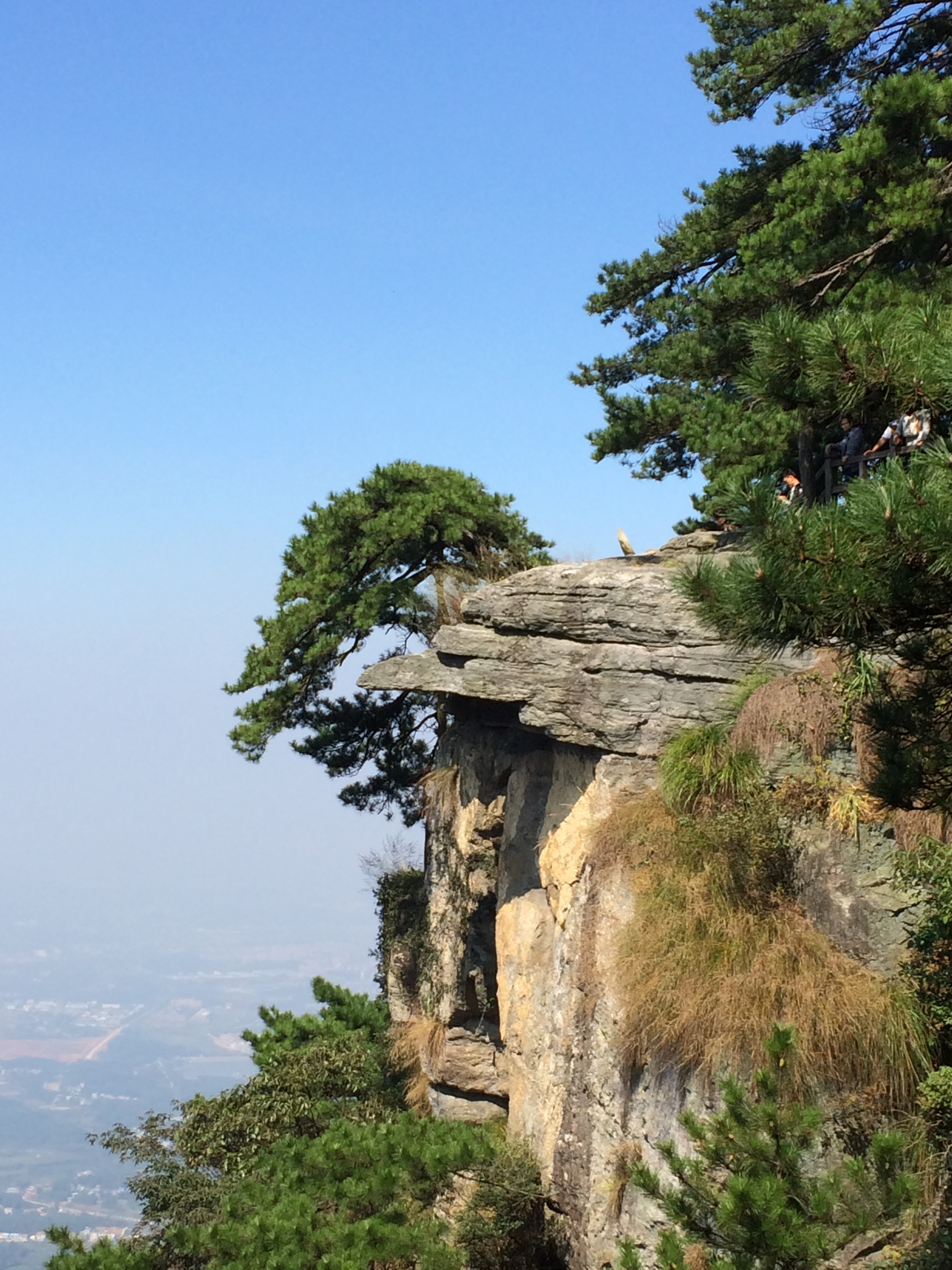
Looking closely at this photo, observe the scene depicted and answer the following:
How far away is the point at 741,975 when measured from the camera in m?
11.8

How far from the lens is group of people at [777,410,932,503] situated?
13.4 m

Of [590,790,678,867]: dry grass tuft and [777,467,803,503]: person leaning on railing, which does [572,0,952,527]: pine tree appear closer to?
[777,467,803,503]: person leaning on railing

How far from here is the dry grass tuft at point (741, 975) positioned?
1100 centimetres

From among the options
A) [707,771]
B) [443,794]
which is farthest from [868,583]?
[443,794]

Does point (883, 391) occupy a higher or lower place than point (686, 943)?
higher

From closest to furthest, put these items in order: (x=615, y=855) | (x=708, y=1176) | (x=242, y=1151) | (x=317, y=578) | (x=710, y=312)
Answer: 1. (x=708, y=1176)
2. (x=615, y=855)
3. (x=710, y=312)
4. (x=242, y=1151)
5. (x=317, y=578)

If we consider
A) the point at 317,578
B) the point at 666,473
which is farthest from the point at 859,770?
the point at 317,578

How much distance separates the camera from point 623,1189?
42.1 feet

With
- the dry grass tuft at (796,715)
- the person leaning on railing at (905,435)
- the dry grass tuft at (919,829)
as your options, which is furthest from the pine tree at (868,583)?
the person leaning on railing at (905,435)

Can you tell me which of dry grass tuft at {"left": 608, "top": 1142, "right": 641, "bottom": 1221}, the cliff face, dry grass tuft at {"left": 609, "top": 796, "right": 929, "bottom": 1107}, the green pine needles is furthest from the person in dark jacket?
the green pine needles

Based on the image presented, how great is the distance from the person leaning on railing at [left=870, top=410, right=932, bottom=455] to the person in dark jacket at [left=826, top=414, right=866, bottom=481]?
0.18 metres

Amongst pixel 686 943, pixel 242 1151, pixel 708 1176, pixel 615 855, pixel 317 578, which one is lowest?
pixel 242 1151

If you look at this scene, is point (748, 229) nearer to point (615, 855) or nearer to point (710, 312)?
point (710, 312)

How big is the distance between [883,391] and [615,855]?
6.73m
